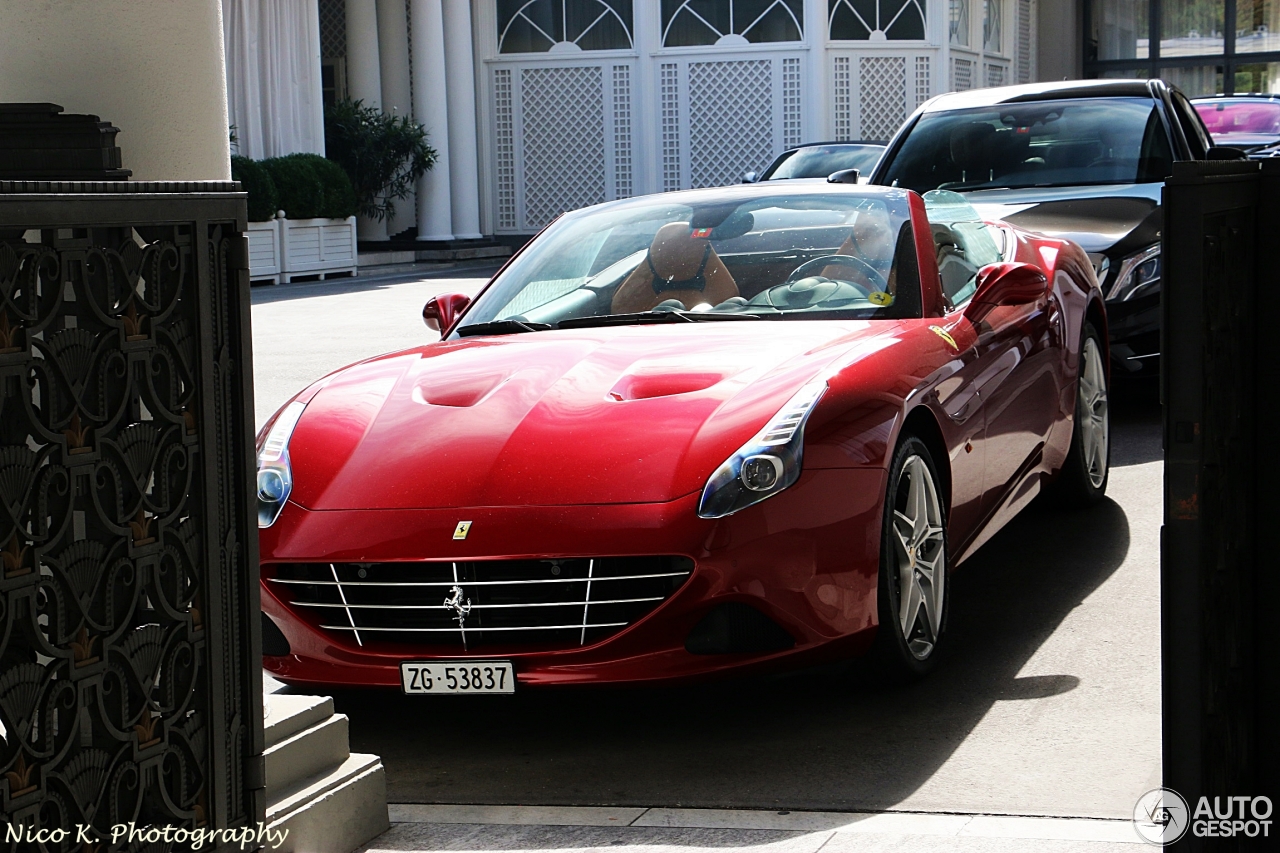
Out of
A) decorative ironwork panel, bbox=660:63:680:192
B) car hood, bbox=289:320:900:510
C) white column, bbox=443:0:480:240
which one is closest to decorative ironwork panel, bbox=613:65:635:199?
decorative ironwork panel, bbox=660:63:680:192

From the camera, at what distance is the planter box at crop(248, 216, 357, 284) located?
21.2 metres

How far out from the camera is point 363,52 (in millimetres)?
26094

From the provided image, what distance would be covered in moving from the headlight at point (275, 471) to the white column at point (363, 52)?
22.0m

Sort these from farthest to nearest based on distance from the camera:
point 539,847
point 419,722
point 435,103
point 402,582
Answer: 1. point 435,103
2. point 419,722
3. point 402,582
4. point 539,847

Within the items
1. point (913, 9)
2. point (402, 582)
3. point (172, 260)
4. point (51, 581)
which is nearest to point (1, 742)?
point (51, 581)

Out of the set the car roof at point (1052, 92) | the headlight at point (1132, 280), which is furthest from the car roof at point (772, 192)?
the car roof at point (1052, 92)

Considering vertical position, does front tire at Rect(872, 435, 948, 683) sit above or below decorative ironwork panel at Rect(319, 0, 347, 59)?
below

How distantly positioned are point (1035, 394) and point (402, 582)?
8.25 feet

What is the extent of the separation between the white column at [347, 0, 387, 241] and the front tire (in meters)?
22.4

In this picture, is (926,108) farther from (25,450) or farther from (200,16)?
(25,450)

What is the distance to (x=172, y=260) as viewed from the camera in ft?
7.91

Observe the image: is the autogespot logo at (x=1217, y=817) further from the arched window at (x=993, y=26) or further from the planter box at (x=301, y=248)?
the arched window at (x=993, y=26)

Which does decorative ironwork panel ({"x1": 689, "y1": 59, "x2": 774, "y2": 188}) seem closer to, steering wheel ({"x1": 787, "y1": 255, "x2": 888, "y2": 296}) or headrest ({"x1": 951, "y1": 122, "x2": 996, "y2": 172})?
headrest ({"x1": 951, "y1": 122, "x2": 996, "y2": 172})

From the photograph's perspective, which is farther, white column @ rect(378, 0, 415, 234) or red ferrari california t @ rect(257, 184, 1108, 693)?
white column @ rect(378, 0, 415, 234)
